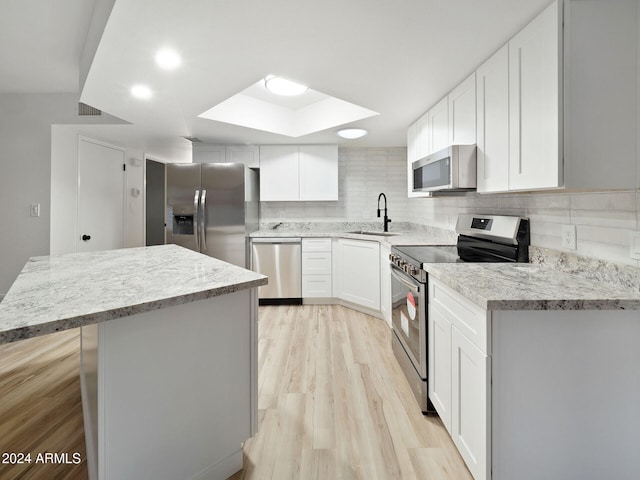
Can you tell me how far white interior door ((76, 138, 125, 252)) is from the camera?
12.8 ft

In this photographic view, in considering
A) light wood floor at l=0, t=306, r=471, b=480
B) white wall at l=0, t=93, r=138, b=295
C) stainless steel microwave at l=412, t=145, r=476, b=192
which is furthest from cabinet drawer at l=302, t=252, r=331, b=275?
→ white wall at l=0, t=93, r=138, b=295

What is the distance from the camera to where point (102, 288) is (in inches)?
48.5

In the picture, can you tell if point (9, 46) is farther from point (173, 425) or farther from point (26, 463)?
point (173, 425)

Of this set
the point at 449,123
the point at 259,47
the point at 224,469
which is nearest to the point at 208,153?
the point at 259,47

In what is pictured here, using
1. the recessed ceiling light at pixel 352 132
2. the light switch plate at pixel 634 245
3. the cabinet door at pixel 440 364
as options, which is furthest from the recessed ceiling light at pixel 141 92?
the light switch plate at pixel 634 245

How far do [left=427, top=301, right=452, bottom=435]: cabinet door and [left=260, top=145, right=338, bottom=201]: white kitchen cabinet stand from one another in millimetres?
2835

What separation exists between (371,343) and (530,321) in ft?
5.99

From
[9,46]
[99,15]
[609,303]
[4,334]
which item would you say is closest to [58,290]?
[4,334]

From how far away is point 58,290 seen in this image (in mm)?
1207

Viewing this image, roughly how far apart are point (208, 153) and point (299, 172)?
4.15ft

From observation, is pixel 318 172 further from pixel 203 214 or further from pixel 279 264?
pixel 203 214

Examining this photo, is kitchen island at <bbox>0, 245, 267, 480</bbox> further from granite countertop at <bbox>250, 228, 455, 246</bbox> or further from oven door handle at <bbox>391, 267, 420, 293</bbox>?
granite countertop at <bbox>250, 228, 455, 246</bbox>

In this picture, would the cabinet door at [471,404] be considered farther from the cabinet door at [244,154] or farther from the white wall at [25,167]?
the white wall at [25,167]

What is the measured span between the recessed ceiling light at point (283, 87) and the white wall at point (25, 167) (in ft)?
6.45
